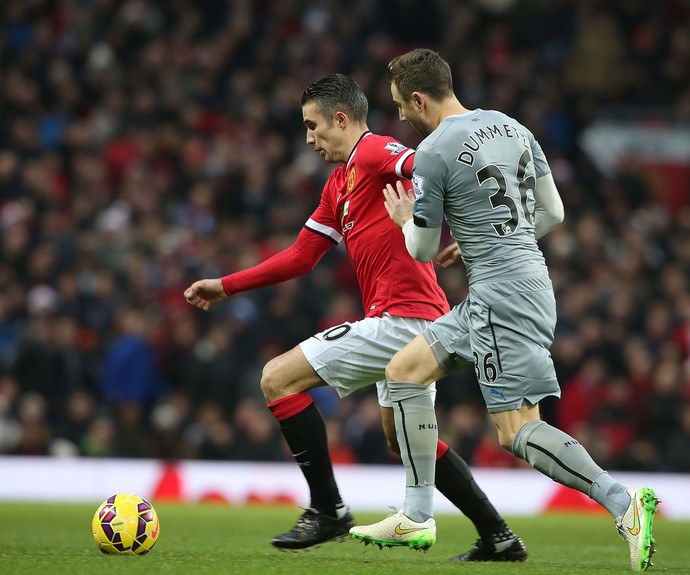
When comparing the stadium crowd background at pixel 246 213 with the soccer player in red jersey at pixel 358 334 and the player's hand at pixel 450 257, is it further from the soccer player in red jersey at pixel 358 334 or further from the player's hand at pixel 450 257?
the player's hand at pixel 450 257

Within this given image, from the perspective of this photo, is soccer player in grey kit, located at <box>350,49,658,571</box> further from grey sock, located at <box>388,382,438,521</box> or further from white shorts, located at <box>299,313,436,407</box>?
white shorts, located at <box>299,313,436,407</box>

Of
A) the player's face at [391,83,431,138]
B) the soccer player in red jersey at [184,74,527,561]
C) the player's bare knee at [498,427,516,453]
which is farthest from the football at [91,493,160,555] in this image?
the player's face at [391,83,431,138]

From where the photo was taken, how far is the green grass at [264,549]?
5.41m

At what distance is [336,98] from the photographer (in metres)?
6.43

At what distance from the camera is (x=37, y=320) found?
13359mm

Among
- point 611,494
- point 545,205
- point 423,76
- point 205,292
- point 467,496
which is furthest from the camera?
point 205,292

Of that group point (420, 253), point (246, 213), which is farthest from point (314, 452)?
point (246, 213)

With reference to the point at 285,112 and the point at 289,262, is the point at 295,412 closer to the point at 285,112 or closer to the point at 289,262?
the point at 289,262

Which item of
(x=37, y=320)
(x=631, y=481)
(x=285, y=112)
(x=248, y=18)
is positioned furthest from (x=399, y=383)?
(x=248, y=18)

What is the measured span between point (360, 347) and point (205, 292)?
99 centimetres

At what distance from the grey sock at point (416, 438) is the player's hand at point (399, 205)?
0.77 meters

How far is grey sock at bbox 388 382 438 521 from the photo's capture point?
579 centimetres

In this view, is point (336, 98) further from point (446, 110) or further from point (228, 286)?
point (228, 286)

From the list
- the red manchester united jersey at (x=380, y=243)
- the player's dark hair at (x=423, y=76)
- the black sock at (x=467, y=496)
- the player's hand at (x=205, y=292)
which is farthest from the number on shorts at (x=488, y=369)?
the player's hand at (x=205, y=292)
